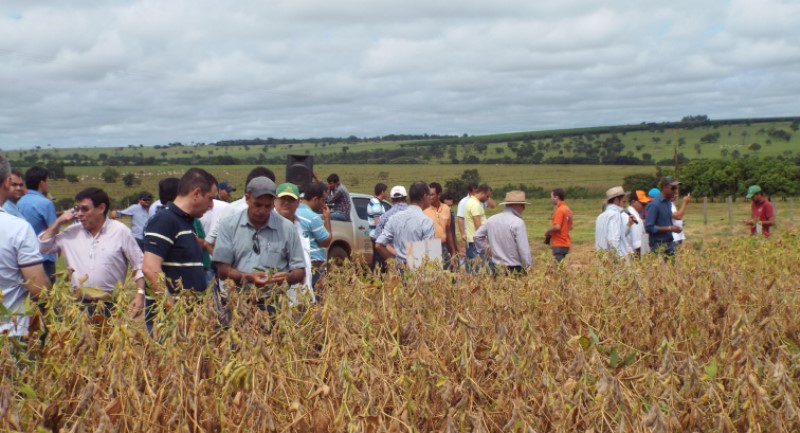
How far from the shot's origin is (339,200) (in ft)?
39.8

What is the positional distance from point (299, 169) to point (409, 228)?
555 cm

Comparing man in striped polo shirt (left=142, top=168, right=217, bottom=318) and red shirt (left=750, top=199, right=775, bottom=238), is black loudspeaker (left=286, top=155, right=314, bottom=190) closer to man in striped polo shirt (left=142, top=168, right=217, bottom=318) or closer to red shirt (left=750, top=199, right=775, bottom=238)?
red shirt (left=750, top=199, right=775, bottom=238)

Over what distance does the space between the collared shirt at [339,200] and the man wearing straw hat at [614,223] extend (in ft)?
13.6

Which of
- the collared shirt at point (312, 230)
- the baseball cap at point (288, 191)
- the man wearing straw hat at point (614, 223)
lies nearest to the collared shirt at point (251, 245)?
the baseball cap at point (288, 191)

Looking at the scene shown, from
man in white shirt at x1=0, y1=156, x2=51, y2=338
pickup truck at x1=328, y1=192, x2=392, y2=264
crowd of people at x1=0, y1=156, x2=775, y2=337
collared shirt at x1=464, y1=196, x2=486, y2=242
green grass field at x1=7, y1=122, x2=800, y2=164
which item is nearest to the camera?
crowd of people at x1=0, y1=156, x2=775, y2=337

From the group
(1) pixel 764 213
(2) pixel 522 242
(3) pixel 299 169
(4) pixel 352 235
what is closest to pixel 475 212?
(3) pixel 299 169

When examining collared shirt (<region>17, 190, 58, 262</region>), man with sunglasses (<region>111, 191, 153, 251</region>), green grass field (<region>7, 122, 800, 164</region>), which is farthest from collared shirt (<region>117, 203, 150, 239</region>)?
green grass field (<region>7, 122, 800, 164</region>)

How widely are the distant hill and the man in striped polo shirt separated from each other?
8930 centimetres

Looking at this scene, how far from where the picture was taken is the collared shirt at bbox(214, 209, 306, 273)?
4.84 metres

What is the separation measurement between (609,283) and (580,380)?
2.29m

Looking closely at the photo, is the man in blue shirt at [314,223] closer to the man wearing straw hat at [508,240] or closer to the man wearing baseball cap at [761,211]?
the man wearing straw hat at [508,240]

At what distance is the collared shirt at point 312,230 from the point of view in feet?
21.0

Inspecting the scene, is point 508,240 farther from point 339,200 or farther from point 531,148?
point 531,148

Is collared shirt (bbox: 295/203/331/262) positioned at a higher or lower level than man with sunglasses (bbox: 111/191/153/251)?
higher
